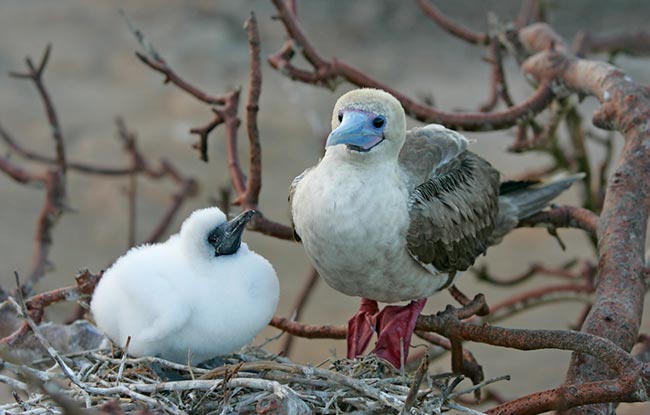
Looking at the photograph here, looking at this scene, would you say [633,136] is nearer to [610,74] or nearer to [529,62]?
[610,74]

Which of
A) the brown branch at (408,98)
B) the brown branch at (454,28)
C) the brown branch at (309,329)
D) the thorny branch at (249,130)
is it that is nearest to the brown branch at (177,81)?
the thorny branch at (249,130)

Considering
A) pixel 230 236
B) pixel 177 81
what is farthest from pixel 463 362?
pixel 177 81

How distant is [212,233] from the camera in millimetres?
2742

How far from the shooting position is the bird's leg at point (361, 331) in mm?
2918

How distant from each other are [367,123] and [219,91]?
791cm

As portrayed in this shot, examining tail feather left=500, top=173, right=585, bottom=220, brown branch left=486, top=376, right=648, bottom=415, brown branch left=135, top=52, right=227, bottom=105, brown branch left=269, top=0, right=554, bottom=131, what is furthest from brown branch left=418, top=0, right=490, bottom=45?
brown branch left=486, top=376, right=648, bottom=415

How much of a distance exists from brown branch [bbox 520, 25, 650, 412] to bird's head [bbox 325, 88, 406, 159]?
2.12 ft

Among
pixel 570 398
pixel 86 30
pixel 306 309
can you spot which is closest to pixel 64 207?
pixel 570 398

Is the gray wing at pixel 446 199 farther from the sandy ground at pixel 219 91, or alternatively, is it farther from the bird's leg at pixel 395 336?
the sandy ground at pixel 219 91

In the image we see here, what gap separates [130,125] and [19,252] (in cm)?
192

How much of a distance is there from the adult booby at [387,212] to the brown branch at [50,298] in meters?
0.59

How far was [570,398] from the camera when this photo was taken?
2.07m

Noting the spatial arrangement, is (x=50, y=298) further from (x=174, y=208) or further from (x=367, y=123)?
(x=174, y=208)

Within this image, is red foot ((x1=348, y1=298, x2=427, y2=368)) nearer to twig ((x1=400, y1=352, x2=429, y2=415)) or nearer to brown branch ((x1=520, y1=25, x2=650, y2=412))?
brown branch ((x1=520, y1=25, x2=650, y2=412))
